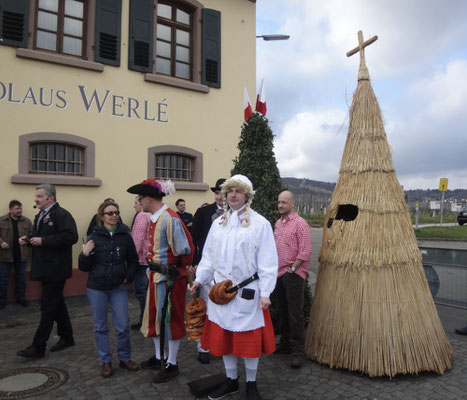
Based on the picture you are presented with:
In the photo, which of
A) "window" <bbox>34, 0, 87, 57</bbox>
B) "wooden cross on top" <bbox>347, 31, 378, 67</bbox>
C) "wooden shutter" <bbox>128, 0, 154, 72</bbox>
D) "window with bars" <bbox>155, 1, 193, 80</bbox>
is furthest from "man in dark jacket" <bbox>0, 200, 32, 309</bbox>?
"wooden cross on top" <bbox>347, 31, 378, 67</bbox>

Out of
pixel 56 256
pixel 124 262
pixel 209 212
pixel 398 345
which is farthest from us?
pixel 209 212

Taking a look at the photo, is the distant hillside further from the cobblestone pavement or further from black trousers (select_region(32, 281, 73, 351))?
black trousers (select_region(32, 281, 73, 351))

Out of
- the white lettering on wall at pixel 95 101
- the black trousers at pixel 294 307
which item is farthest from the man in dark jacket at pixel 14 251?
the black trousers at pixel 294 307

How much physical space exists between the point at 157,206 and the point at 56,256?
1428mm

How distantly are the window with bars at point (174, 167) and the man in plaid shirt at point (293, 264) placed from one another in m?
4.70

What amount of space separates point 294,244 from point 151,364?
6.52ft

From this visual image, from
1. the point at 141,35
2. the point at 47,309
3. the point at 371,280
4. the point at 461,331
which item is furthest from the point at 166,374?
the point at 141,35

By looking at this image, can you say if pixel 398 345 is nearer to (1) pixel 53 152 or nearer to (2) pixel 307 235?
(2) pixel 307 235

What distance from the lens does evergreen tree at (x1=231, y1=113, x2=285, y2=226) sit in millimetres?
5207

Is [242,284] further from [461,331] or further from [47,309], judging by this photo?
[461,331]

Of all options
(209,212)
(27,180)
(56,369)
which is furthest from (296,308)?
(27,180)

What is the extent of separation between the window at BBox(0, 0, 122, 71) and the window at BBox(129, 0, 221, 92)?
62 centimetres

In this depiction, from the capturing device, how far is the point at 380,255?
402 centimetres

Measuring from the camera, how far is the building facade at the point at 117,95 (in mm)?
7105
